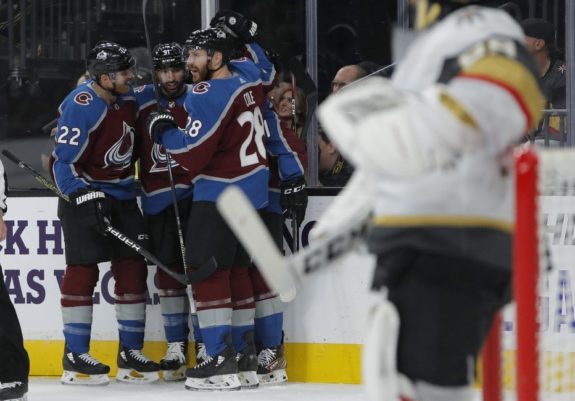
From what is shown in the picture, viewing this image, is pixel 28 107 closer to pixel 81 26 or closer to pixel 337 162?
pixel 81 26

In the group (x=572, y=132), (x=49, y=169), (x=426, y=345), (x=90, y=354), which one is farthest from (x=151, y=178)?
(x=426, y=345)

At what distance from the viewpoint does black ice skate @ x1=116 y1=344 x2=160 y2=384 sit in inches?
216

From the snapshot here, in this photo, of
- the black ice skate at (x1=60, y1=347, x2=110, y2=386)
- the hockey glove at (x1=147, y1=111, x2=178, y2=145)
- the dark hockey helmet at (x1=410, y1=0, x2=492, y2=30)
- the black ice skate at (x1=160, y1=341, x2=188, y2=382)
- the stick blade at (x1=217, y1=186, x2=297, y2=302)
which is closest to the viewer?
the stick blade at (x1=217, y1=186, x2=297, y2=302)

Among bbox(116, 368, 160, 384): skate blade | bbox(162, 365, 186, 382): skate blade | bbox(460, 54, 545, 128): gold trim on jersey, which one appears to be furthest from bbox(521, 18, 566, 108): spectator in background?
bbox(460, 54, 545, 128): gold trim on jersey

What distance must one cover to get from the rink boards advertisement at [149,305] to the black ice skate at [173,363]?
0.14 m

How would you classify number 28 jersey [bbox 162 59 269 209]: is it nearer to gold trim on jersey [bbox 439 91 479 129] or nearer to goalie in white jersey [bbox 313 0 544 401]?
goalie in white jersey [bbox 313 0 544 401]

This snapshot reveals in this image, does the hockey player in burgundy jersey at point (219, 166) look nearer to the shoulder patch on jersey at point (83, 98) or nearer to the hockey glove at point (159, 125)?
the hockey glove at point (159, 125)

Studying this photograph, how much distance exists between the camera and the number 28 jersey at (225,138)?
5.11m

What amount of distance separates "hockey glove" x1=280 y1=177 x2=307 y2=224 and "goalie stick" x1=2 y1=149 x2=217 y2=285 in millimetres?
385

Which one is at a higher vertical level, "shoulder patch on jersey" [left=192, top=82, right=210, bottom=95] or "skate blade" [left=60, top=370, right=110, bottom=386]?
"shoulder patch on jersey" [left=192, top=82, right=210, bottom=95]

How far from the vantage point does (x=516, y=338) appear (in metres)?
2.31

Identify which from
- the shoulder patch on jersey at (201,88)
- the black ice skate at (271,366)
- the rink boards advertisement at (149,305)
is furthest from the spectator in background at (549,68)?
the black ice skate at (271,366)

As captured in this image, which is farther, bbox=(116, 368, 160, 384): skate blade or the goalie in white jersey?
bbox=(116, 368, 160, 384): skate blade

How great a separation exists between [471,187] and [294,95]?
3383 mm
